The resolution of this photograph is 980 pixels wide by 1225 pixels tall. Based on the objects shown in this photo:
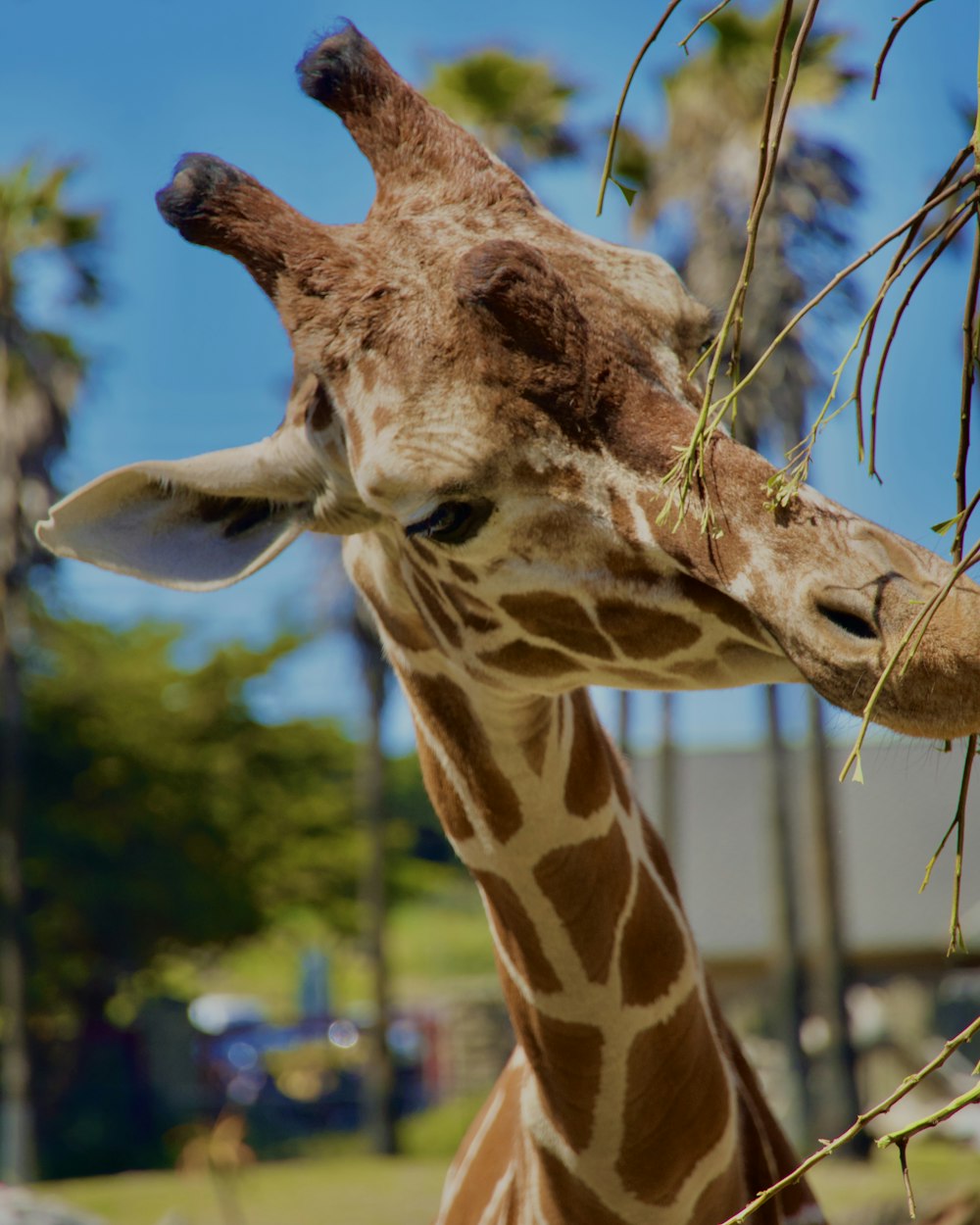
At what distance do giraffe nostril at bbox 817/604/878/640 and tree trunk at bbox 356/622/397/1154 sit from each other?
20961 mm

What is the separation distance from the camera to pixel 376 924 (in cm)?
2348

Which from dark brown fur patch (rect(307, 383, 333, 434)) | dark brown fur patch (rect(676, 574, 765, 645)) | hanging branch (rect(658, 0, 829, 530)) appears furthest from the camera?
dark brown fur patch (rect(307, 383, 333, 434))

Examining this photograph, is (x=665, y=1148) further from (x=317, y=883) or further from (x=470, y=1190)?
(x=317, y=883)

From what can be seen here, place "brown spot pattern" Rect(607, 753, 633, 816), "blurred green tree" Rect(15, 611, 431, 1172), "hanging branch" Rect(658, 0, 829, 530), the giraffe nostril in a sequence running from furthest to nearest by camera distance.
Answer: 1. "blurred green tree" Rect(15, 611, 431, 1172)
2. "brown spot pattern" Rect(607, 753, 633, 816)
3. the giraffe nostril
4. "hanging branch" Rect(658, 0, 829, 530)

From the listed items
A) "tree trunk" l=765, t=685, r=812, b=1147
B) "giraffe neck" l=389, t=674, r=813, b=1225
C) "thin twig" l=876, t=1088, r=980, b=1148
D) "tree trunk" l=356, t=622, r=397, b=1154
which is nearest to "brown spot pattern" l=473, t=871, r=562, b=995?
"giraffe neck" l=389, t=674, r=813, b=1225

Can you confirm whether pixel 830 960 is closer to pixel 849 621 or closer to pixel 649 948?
pixel 649 948

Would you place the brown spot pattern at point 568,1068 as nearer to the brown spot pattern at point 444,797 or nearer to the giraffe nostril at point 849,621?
the brown spot pattern at point 444,797

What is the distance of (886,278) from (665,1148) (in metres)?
1.42

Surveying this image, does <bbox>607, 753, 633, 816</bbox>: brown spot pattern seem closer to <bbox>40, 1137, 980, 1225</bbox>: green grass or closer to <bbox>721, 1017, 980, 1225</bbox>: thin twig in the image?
<bbox>721, 1017, 980, 1225</bbox>: thin twig

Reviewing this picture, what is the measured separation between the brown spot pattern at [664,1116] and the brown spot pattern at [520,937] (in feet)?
0.56

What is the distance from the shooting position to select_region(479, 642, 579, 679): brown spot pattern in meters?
2.12

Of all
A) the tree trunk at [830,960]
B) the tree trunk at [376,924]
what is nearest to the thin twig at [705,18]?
the tree trunk at [830,960]

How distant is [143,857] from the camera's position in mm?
26688

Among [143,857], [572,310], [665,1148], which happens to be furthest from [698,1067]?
[143,857]
